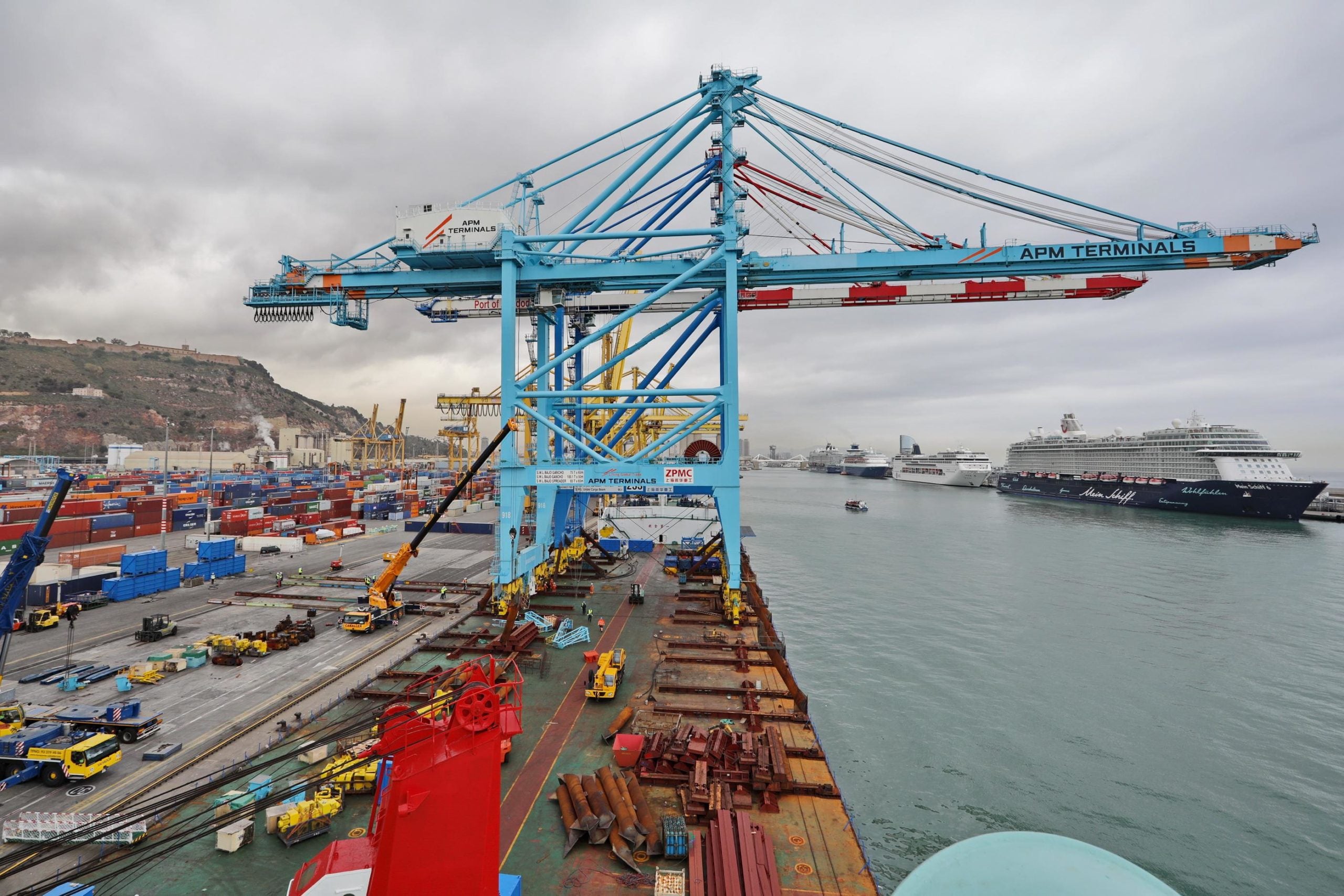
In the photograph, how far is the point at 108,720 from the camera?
12977 mm

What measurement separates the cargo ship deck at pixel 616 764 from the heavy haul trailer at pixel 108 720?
4.05m

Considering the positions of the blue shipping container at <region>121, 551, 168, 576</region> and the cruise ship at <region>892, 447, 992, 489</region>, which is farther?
the cruise ship at <region>892, 447, 992, 489</region>

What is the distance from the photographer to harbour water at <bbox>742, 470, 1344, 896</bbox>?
12.3 metres

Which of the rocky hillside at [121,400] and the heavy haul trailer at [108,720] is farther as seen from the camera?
the rocky hillside at [121,400]

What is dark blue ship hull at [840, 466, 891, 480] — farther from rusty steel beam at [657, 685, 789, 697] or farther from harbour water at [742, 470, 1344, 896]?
rusty steel beam at [657, 685, 789, 697]

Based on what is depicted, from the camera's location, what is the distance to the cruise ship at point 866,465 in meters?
160

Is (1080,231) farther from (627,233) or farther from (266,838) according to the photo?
(266,838)

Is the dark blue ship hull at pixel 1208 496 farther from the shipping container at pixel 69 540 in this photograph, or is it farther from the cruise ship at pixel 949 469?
the shipping container at pixel 69 540

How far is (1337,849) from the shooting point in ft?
38.9

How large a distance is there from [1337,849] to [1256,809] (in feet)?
4.09

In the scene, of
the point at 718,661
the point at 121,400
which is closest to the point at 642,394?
the point at 718,661

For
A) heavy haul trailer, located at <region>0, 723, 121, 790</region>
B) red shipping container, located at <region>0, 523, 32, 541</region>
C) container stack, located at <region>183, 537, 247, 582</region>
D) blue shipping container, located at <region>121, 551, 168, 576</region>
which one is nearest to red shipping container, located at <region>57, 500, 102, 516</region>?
red shipping container, located at <region>0, 523, 32, 541</region>

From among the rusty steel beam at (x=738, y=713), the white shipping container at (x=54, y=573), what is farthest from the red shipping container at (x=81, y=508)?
the rusty steel beam at (x=738, y=713)

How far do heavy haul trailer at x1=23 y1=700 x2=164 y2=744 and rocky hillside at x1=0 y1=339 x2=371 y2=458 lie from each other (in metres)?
123
